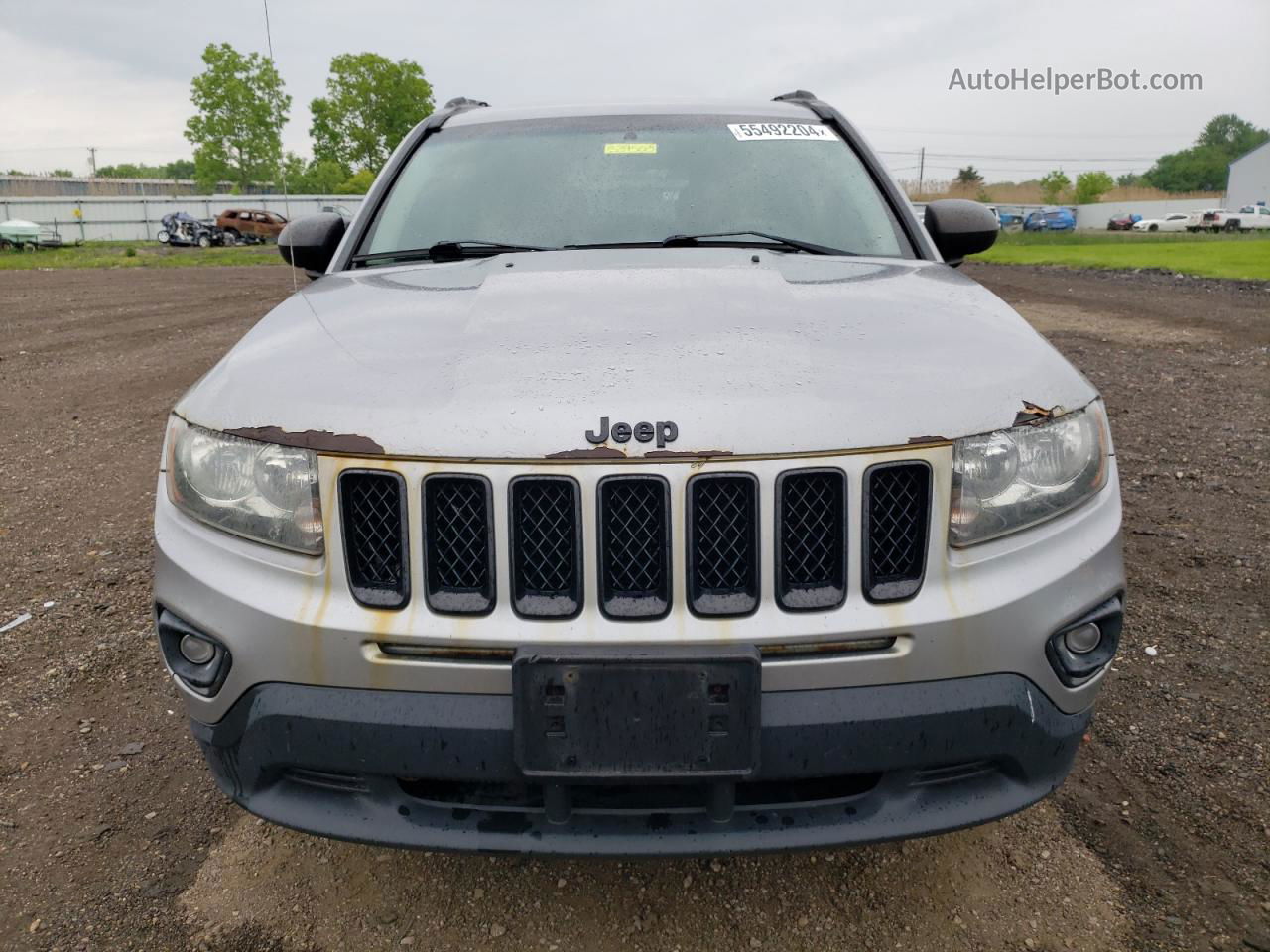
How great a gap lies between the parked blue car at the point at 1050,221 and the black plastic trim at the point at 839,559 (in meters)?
63.0

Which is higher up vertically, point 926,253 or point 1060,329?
point 926,253

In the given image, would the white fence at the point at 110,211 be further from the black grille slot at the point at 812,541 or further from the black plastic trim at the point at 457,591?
the black grille slot at the point at 812,541

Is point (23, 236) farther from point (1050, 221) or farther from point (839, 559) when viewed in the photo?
point (1050, 221)

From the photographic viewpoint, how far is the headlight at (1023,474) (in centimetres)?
171

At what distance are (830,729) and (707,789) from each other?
0.25 meters

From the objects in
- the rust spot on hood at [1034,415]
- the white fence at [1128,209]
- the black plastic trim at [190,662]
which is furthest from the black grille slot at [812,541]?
the white fence at [1128,209]

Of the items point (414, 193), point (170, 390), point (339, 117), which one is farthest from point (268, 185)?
point (414, 193)

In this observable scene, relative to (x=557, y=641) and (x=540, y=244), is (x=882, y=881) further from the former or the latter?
(x=540, y=244)

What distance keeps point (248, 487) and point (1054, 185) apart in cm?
11088

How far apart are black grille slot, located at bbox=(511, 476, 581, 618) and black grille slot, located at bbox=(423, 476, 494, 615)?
50 mm

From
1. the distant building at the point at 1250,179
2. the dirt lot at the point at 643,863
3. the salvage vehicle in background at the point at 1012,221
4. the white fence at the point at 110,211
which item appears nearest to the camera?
the dirt lot at the point at 643,863

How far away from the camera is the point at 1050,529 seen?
70.4 inches

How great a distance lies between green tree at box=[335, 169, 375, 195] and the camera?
6203 cm

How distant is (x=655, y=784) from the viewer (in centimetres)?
167
